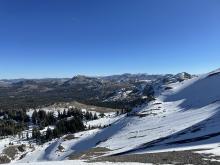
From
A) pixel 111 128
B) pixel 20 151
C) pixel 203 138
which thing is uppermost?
pixel 203 138

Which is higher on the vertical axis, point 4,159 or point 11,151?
point 4,159

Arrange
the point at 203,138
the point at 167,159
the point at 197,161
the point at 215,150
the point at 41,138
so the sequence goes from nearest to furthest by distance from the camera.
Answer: the point at 197,161 < the point at 167,159 < the point at 215,150 < the point at 203,138 < the point at 41,138

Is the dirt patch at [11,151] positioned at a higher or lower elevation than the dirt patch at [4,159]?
lower

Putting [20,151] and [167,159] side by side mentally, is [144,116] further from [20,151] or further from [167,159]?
[167,159]

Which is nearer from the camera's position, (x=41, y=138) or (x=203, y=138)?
(x=203, y=138)

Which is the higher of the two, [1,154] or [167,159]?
[167,159]

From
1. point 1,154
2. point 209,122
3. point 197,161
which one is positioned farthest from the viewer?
point 1,154

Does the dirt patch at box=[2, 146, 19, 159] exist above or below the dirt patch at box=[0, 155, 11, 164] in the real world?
below

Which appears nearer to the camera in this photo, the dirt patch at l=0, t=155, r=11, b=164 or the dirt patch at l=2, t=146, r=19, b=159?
the dirt patch at l=0, t=155, r=11, b=164

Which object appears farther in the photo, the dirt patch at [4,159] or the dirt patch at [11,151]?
the dirt patch at [11,151]

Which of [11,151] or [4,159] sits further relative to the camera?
[11,151]

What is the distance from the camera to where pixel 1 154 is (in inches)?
5576

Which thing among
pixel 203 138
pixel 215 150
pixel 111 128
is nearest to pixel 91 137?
pixel 111 128

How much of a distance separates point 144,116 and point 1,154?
72.2 m
